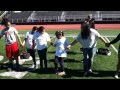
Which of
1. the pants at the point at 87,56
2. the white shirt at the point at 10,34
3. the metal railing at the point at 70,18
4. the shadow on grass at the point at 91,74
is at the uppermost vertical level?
the white shirt at the point at 10,34

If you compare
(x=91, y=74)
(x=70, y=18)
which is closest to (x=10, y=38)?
(x=91, y=74)

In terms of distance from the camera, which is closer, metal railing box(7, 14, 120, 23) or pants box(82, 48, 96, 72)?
pants box(82, 48, 96, 72)

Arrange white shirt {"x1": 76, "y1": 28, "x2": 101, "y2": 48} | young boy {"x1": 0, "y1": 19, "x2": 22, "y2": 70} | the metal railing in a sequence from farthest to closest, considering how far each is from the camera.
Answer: the metal railing, young boy {"x1": 0, "y1": 19, "x2": 22, "y2": 70}, white shirt {"x1": 76, "y1": 28, "x2": 101, "y2": 48}

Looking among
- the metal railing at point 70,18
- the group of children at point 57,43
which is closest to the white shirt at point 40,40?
the group of children at point 57,43

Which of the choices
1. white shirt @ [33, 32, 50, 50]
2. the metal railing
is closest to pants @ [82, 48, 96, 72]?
white shirt @ [33, 32, 50, 50]

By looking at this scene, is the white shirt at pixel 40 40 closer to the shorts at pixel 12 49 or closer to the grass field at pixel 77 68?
the shorts at pixel 12 49

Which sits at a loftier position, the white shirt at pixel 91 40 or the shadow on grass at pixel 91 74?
the white shirt at pixel 91 40

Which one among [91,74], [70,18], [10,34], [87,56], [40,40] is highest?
[10,34]

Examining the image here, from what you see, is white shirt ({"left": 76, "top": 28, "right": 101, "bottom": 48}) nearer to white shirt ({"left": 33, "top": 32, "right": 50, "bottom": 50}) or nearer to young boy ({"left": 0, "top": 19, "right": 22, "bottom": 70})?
white shirt ({"left": 33, "top": 32, "right": 50, "bottom": 50})

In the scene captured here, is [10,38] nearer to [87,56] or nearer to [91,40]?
[87,56]

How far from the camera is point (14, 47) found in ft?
38.3

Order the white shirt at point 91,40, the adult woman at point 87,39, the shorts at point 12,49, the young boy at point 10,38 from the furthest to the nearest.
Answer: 1. the shorts at point 12,49
2. the young boy at point 10,38
3. the white shirt at point 91,40
4. the adult woman at point 87,39
